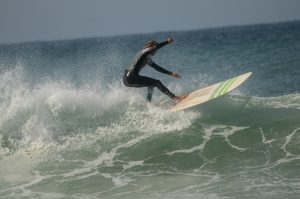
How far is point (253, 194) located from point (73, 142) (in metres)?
5.33

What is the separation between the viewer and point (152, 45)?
1232cm

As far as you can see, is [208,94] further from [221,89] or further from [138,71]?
[138,71]

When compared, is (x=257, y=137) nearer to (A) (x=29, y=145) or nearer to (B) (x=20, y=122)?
(A) (x=29, y=145)

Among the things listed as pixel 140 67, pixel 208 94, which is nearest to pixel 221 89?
pixel 208 94

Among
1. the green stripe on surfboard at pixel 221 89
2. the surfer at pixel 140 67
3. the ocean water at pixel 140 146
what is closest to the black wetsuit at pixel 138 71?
the surfer at pixel 140 67

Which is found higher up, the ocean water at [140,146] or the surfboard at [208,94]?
the surfboard at [208,94]

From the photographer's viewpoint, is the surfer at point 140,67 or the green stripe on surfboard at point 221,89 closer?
the green stripe on surfboard at point 221,89

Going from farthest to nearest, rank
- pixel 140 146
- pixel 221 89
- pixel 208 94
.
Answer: pixel 208 94 < pixel 221 89 < pixel 140 146

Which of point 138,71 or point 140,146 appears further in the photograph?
point 138,71

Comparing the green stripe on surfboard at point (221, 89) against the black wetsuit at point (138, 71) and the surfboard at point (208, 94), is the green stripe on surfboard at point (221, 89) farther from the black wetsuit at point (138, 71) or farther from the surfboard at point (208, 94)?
the black wetsuit at point (138, 71)

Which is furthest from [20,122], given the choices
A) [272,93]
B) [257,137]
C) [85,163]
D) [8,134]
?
[272,93]

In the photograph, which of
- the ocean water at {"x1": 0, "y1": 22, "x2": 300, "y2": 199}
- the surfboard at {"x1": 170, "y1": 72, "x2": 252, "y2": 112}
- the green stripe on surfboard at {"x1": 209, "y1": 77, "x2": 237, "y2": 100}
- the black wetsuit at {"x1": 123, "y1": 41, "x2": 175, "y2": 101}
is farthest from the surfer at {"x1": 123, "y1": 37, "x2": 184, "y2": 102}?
the green stripe on surfboard at {"x1": 209, "y1": 77, "x2": 237, "y2": 100}

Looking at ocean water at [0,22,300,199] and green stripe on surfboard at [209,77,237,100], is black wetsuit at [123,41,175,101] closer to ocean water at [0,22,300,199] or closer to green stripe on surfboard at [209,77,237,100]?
ocean water at [0,22,300,199]

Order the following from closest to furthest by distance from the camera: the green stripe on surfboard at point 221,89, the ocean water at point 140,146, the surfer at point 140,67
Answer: the ocean water at point 140,146 < the green stripe on surfboard at point 221,89 < the surfer at point 140,67
